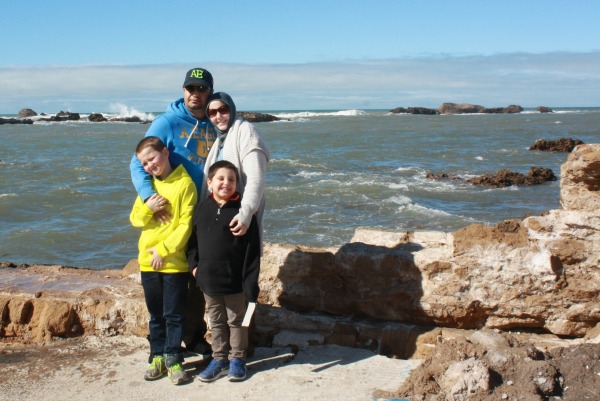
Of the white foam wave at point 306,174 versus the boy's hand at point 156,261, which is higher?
the boy's hand at point 156,261

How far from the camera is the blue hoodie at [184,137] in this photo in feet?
14.3

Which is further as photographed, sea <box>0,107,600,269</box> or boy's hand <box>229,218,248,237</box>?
sea <box>0,107,600,269</box>

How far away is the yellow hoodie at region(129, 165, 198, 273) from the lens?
4.16m

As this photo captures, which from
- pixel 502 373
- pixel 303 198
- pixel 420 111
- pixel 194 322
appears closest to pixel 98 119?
pixel 420 111

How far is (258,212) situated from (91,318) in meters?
1.73

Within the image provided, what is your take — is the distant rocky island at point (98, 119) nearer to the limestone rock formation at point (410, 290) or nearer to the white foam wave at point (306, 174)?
the white foam wave at point (306, 174)

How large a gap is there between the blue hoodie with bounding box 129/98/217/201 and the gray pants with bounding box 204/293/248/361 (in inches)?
30.2

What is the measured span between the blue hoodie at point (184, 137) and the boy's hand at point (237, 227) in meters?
0.48

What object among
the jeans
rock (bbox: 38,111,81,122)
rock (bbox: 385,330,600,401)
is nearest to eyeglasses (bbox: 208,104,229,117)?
the jeans

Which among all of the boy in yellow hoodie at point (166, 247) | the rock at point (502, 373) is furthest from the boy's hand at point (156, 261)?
the rock at point (502, 373)

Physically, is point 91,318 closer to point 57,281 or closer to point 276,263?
point 57,281

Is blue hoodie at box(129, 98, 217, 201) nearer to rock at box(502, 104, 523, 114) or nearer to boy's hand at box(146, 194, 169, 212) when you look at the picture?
boy's hand at box(146, 194, 169, 212)

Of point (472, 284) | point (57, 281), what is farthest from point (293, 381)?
point (57, 281)

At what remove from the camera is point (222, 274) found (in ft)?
13.4
